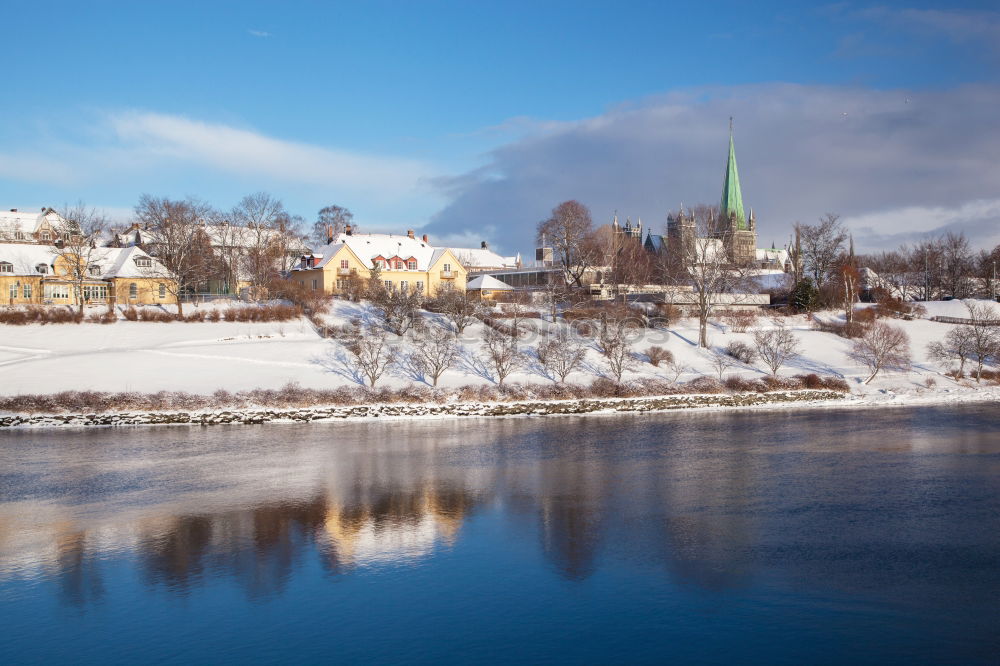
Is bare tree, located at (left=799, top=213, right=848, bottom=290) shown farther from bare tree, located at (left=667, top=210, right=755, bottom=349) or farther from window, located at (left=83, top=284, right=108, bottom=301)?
window, located at (left=83, top=284, right=108, bottom=301)

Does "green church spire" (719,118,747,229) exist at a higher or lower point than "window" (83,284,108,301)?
higher

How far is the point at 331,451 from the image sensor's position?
26891 mm

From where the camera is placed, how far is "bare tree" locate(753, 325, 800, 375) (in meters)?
44.8

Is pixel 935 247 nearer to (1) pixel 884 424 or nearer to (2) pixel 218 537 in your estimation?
(1) pixel 884 424

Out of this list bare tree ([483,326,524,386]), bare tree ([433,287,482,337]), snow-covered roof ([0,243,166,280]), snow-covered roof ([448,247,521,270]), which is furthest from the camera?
snow-covered roof ([448,247,521,270])

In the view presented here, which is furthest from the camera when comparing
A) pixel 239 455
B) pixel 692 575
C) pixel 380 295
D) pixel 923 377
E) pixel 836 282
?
pixel 836 282

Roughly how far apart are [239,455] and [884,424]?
24569 millimetres

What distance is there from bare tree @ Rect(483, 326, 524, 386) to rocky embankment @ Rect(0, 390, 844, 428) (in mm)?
3168

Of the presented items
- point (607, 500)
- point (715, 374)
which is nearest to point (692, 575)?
point (607, 500)

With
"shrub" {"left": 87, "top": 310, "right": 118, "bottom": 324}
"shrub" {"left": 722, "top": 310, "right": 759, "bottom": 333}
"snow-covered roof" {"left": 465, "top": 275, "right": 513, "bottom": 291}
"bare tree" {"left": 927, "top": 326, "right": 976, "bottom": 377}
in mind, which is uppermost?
"snow-covered roof" {"left": 465, "top": 275, "right": 513, "bottom": 291}

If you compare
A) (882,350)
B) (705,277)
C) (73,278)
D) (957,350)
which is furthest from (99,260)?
(957,350)

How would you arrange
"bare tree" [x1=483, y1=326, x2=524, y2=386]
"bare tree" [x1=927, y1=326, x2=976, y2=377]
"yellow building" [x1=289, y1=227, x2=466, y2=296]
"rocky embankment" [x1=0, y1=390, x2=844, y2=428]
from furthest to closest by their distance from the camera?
"yellow building" [x1=289, y1=227, x2=466, y2=296]
"bare tree" [x1=927, y1=326, x2=976, y2=377]
"bare tree" [x1=483, y1=326, x2=524, y2=386]
"rocky embankment" [x1=0, y1=390, x2=844, y2=428]

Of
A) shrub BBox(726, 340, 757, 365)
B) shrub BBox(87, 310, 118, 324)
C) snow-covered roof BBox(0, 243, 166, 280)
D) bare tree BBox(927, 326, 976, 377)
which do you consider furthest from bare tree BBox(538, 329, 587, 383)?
snow-covered roof BBox(0, 243, 166, 280)

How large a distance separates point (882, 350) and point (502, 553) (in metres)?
36.8
